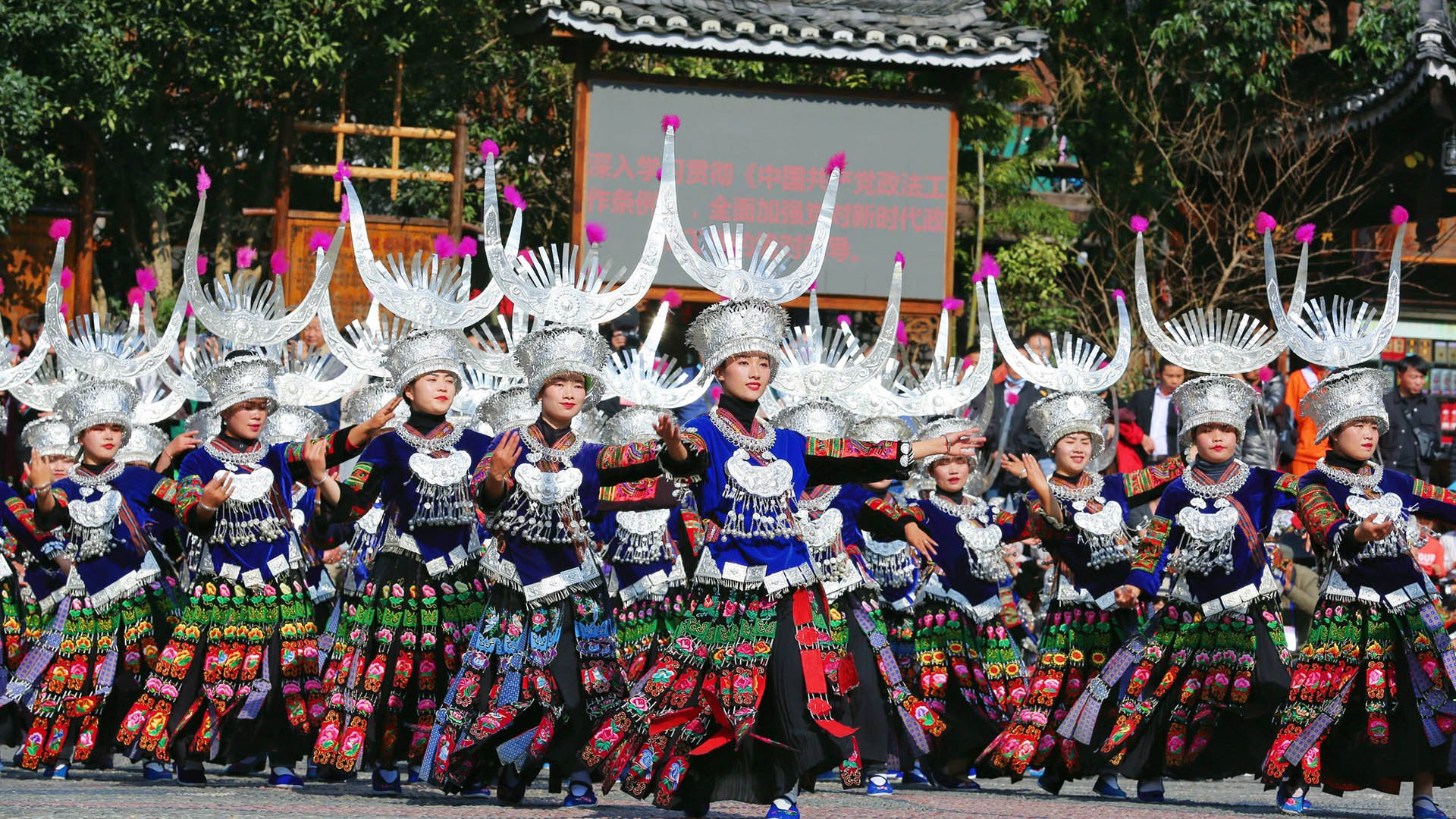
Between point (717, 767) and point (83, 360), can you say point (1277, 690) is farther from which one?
point (83, 360)

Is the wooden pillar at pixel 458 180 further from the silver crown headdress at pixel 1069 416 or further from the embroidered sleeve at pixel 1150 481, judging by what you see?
the embroidered sleeve at pixel 1150 481

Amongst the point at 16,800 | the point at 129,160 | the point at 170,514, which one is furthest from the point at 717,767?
the point at 129,160

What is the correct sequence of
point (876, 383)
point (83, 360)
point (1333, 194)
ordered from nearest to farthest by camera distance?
1. point (83, 360)
2. point (876, 383)
3. point (1333, 194)

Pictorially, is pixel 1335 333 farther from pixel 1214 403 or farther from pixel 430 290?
pixel 430 290

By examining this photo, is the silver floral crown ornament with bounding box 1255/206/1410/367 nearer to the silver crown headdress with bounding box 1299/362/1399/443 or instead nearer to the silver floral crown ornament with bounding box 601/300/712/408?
the silver crown headdress with bounding box 1299/362/1399/443

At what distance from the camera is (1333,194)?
16.7 meters

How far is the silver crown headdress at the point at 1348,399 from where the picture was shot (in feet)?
27.9

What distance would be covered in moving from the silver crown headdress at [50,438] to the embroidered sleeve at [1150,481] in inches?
203

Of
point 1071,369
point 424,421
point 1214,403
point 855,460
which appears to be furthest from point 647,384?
point 855,460

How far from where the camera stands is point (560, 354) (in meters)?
8.20

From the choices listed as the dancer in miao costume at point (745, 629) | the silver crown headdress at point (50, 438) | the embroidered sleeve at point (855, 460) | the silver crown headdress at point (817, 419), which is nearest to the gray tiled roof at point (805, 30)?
the silver crown headdress at point (50, 438)

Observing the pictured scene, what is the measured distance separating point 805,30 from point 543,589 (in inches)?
363

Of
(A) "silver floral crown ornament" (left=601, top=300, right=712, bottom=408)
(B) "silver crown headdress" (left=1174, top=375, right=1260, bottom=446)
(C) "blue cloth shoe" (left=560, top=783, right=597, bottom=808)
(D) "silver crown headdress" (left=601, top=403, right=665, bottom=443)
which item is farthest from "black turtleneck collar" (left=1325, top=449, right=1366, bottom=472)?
(A) "silver floral crown ornament" (left=601, top=300, right=712, bottom=408)

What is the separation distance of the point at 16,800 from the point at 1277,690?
5.07 m
